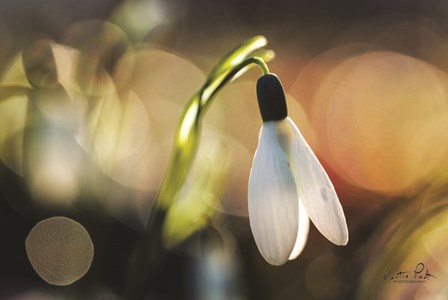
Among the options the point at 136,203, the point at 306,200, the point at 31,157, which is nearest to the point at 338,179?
the point at 136,203

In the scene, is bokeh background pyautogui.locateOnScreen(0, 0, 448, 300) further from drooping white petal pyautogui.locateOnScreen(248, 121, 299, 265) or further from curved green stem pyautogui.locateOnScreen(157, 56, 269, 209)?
drooping white petal pyautogui.locateOnScreen(248, 121, 299, 265)

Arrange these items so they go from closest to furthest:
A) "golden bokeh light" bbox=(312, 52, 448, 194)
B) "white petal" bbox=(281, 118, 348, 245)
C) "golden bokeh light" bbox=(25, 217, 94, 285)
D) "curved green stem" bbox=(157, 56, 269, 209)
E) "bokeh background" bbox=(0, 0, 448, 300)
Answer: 1. "white petal" bbox=(281, 118, 348, 245)
2. "curved green stem" bbox=(157, 56, 269, 209)
3. "bokeh background" bbox=(0, 0, 448, 300)
4. "golden bokeh light" bbox=(25, 217, 94, 285)
5. "golden bokeh light" bbox=(312, 52, 448, 194)

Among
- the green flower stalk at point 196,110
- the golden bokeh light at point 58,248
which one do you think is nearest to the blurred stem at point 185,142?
the green flower stalk at point 196,110

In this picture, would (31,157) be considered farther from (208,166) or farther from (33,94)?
(208,166)

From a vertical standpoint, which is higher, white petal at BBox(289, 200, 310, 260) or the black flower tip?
the black flower tip

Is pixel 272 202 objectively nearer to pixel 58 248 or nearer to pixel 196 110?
pixel 196 110

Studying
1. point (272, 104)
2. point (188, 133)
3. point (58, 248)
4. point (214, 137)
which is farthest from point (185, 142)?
point (214, 137)

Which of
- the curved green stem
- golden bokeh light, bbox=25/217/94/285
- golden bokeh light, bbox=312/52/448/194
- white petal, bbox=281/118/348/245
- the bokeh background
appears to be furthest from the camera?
golden bokeh light, bbox=312/52/448/194

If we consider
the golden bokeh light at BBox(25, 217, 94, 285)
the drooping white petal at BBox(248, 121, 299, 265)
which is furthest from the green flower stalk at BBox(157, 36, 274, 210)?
the golden bokeh light at BBox(25, 217, 94, 285)
